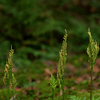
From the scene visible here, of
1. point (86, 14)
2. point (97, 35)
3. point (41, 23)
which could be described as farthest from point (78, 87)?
point (86, 14)

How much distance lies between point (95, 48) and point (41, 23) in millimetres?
5893

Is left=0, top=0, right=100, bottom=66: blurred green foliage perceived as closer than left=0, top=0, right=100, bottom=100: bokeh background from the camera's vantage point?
No

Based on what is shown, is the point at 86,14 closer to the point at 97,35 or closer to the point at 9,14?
the point at 97,35

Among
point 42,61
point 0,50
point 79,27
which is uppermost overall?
point 79,27

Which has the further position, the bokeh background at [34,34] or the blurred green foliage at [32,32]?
the blurred green foliage at [32,32]

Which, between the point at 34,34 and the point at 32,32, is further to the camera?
the point at 32,32

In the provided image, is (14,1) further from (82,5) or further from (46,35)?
(82,5)

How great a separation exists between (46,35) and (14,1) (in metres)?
2.14

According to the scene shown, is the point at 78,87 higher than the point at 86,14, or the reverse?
the point at 86,14

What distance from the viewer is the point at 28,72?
4.58 m

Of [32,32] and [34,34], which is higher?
[32,32]

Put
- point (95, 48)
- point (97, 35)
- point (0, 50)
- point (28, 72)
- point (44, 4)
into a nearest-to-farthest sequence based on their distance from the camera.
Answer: point (95, 48) → point (28, 72) → point (0, 50) → point (97, 35) → point (44, 4)

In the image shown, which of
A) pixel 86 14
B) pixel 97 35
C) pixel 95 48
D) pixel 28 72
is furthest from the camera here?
pixel 86 14

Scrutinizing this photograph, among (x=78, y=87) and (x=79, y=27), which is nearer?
(x=78, y=87)
